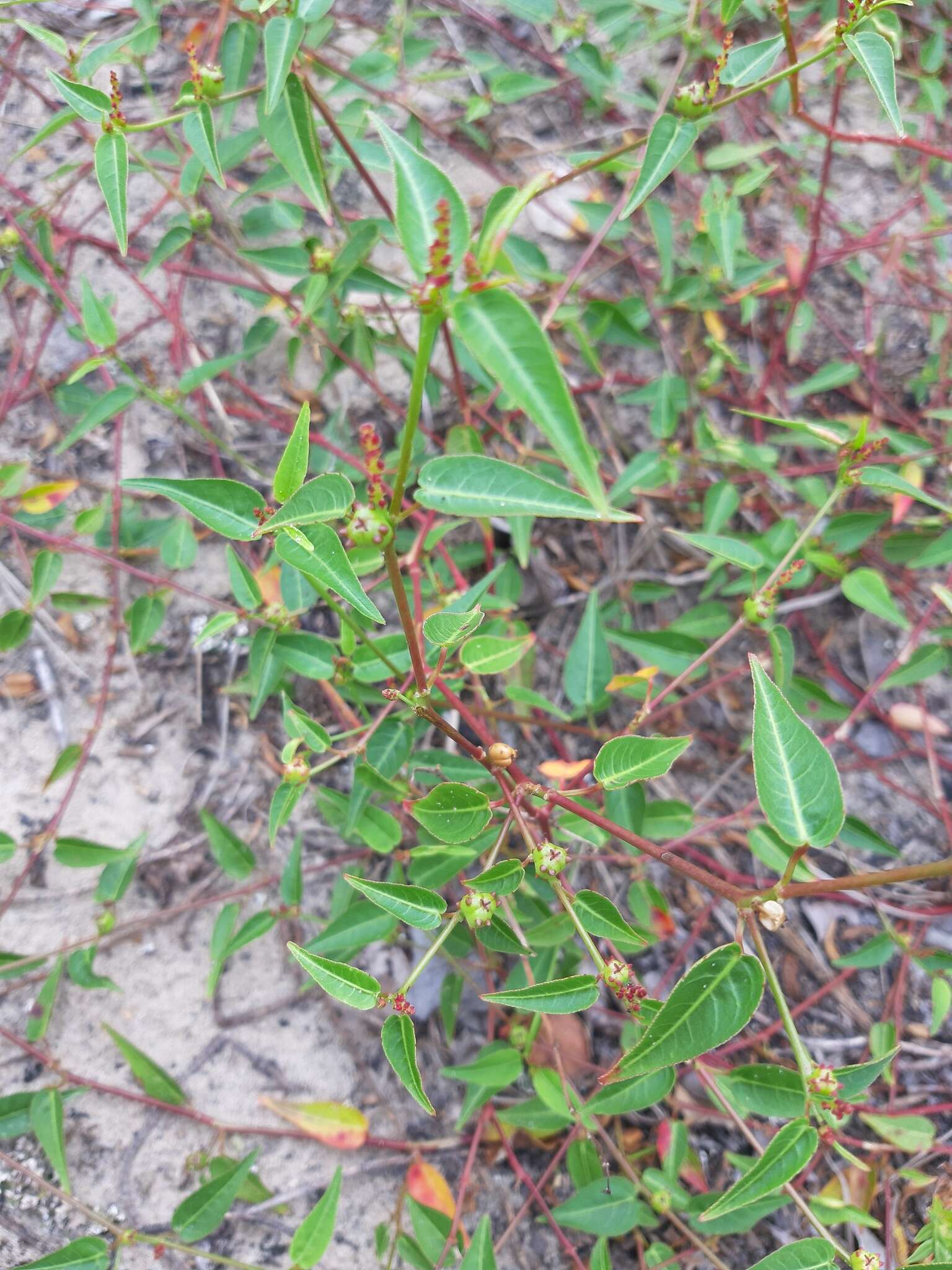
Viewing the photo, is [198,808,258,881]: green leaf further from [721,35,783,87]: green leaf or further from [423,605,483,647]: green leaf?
[721,35,783,87]: green leaf

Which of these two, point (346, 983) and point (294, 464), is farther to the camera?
point (346, 983)

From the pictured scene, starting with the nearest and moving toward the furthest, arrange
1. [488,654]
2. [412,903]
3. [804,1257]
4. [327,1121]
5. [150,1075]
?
1. [804,1257]
2. [412,903]
3. [488,654]
4. [150,1075]
5. [327,1121]

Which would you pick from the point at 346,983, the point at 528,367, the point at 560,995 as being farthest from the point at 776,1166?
the point at 528,367

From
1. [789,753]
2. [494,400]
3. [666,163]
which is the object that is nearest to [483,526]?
[494,400]

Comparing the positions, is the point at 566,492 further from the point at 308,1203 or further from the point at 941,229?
the point at 941,229

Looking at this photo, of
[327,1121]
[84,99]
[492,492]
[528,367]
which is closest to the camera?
[528,367]

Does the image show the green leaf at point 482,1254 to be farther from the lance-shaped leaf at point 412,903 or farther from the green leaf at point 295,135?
the green leaf at point 295,135

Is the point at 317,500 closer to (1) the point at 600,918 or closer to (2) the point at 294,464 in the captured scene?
(2) the point at 294,464
